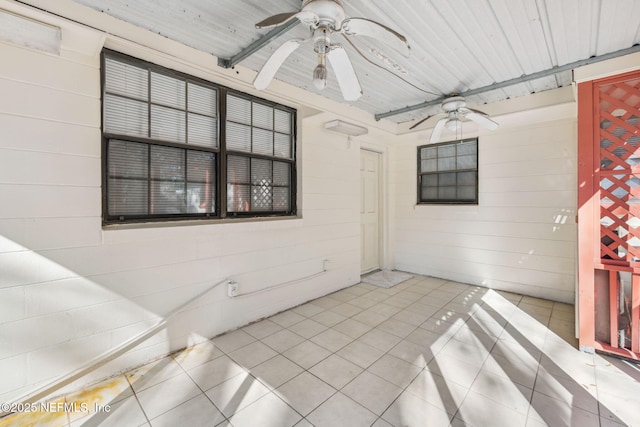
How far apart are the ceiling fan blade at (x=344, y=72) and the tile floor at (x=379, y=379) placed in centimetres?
215

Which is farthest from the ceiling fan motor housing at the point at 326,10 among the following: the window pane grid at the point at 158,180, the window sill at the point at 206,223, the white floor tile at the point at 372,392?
the white floor tile at the point at 372,392

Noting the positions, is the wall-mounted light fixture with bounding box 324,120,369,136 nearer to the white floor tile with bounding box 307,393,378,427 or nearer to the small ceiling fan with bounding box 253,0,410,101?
the small ceiling fan with bounding box 253,0,410,101

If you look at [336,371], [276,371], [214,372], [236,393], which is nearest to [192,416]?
[236,393]

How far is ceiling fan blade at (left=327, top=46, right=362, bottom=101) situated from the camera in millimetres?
1789

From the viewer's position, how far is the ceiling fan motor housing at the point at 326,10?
166 centimetres

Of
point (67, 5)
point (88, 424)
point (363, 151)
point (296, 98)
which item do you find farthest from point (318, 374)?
point (363, 151)

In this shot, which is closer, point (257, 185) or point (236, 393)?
point (236, 393)

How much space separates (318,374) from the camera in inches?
86.7

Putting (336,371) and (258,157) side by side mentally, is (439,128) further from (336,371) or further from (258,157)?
(336,371)

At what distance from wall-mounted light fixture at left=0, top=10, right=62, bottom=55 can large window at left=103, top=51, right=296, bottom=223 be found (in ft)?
1.14

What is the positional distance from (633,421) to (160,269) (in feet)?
11.3

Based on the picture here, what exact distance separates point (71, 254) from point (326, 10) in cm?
237

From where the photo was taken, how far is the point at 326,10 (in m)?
1.67

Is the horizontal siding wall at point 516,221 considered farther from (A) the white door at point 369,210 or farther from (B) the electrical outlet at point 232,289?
(B) the electrical outlet at point 232,289
